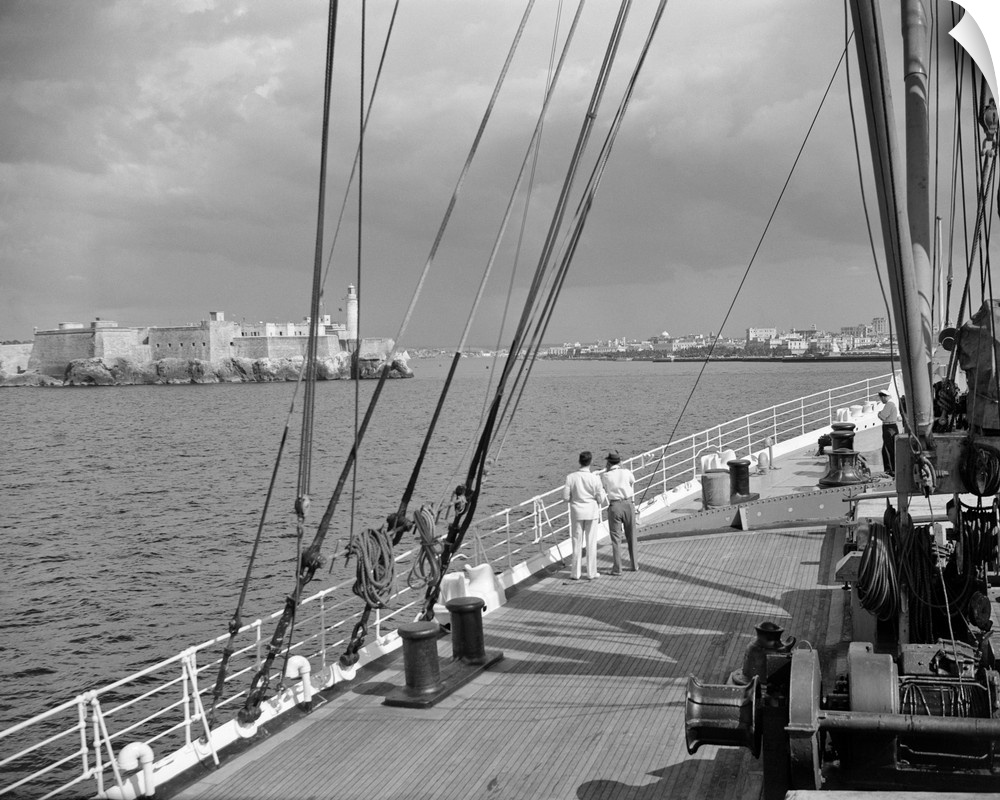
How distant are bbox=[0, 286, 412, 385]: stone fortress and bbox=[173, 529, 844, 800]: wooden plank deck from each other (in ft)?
524

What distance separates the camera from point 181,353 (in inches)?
6791

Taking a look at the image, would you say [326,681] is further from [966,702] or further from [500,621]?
[966,702]

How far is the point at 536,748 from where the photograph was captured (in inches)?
280

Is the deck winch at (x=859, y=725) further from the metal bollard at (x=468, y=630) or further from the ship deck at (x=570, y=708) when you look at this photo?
the metal bollard at (x=468, y=630)

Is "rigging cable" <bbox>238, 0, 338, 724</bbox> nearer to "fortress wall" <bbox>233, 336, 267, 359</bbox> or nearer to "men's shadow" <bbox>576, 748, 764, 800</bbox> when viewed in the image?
"men's shadow" <bbox>576, 748, 764, 800</bbox>

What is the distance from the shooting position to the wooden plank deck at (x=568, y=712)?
655 cm

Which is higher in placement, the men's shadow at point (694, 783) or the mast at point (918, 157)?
the mast at point (918, 157)

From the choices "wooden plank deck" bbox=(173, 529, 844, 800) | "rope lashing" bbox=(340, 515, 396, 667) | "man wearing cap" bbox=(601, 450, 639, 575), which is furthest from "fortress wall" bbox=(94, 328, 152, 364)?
"rope lashing" bbox=(340, 515, 396, 667)

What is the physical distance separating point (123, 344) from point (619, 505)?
176013 mm

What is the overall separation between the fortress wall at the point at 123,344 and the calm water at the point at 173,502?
71.8 metres

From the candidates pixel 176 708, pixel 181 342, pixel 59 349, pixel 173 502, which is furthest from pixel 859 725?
pixel 59 349

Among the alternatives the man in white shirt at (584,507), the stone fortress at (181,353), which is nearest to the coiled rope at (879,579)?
the man in white shirt at (584,507)

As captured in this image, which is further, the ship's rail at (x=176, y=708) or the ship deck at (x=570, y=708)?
the ship's rail at (x=176, y=708)

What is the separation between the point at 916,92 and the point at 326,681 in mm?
7849
